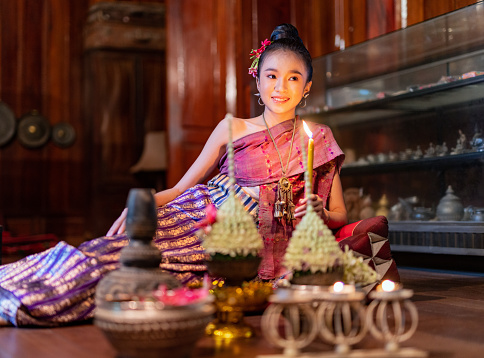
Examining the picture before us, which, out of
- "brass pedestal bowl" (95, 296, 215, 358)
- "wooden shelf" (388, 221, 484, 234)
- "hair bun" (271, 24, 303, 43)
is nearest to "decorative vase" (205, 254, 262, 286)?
"brass pedestal bowl" (95, 296, 215, 358)

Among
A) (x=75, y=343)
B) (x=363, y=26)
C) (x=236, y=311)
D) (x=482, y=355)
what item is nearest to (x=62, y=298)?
(x=75, y=343)

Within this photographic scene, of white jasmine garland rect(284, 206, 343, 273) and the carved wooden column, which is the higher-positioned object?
the carved wooden column

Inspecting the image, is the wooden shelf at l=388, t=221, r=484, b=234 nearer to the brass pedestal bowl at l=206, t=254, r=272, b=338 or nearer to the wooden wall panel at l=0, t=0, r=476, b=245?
the wooden wall panel at l=0, t=0, r=476, b=245

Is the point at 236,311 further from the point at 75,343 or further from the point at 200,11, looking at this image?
the point at 200,11

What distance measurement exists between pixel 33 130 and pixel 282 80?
542 cm

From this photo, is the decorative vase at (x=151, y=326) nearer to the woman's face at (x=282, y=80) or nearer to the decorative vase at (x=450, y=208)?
the woman's face at (x=282, y=80)

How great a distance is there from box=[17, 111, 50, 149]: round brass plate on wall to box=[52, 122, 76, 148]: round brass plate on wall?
10cm

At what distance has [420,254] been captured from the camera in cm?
455

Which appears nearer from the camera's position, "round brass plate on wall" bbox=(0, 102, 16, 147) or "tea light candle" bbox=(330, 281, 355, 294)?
"tea light candle" bbox=(330, 281, 355, 294)

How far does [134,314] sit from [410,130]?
Answer: 3395mm

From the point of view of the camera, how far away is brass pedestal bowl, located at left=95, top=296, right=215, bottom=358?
137 cm

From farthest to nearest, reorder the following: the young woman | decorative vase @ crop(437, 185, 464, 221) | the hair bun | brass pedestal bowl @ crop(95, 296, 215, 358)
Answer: decorative vase @ crop(437, 185, 464, 221) → the hair bun → the young woman → brass pedestal bowl @ crop(95, 296, 215, 358)

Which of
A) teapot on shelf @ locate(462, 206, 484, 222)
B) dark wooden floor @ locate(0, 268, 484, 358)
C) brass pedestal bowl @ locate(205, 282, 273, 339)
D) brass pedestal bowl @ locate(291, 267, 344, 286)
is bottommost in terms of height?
dark wooden floor @ locate(0, 268, 484, 358)

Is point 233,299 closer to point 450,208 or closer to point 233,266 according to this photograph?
point 233,266
